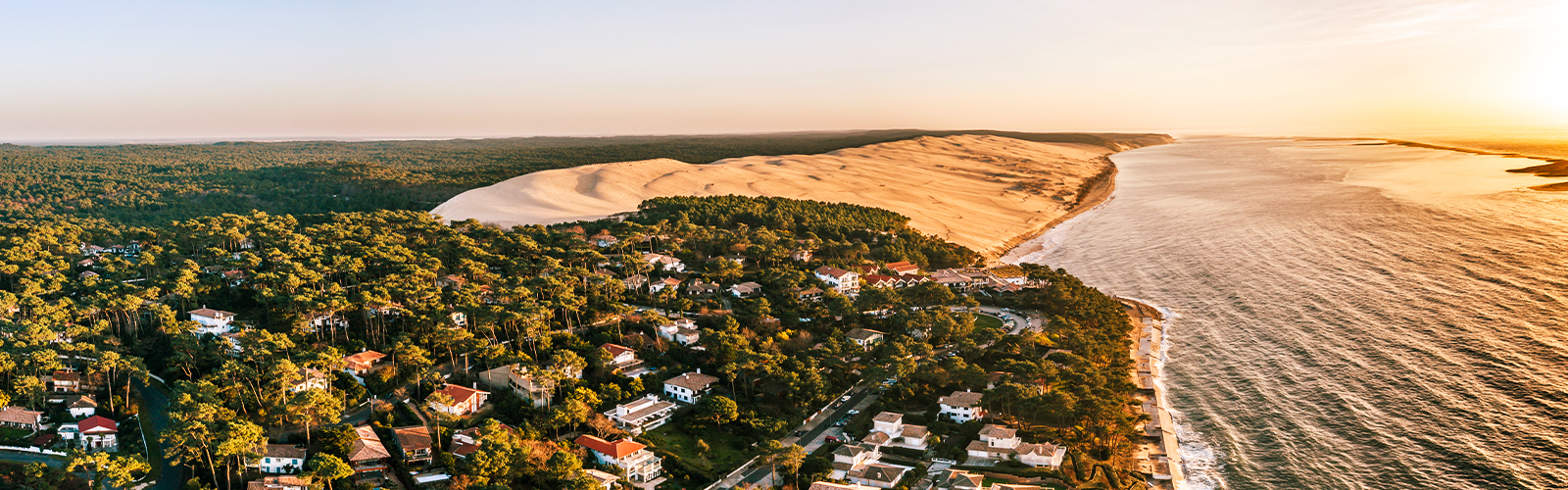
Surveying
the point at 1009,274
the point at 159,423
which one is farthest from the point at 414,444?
the point at 1009,274

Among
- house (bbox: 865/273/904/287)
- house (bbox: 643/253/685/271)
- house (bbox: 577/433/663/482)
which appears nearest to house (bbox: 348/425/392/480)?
house (bbox: 577/433/663/482)

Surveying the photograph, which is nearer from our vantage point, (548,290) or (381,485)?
(381,485)

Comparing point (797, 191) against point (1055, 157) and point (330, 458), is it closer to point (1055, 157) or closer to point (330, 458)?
point (330, 458)

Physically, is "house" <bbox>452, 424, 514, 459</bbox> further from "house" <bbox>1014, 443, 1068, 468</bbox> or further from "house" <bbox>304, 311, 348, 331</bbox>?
"house" <bbox>1014, 443, 1068, 468</bbox>

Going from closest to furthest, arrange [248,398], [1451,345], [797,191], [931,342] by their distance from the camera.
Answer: [248,398], [1451,345], [931,342], [797,191]

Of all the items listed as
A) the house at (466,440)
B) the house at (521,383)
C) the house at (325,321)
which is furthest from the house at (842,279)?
the house at (325,321)

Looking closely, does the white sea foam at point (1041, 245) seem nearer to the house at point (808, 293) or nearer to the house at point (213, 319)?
the house at point (808, 293)

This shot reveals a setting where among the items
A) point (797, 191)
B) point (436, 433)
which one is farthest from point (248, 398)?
point (797, 191)
